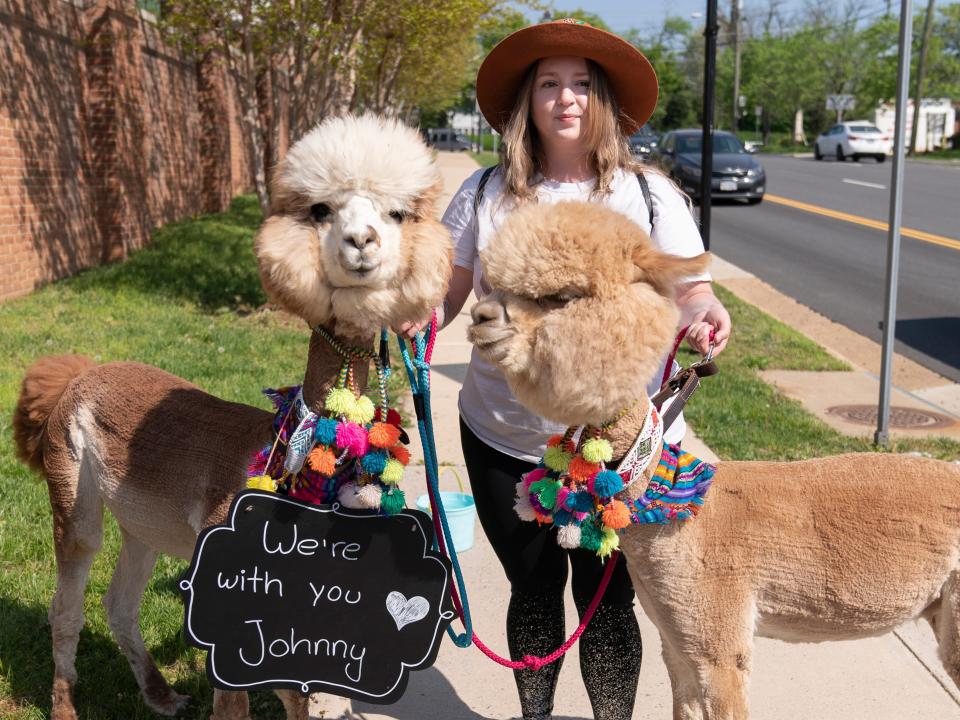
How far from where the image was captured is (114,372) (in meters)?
3.00

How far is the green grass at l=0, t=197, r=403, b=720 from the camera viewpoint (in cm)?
332

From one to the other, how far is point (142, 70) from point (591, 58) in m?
11.2

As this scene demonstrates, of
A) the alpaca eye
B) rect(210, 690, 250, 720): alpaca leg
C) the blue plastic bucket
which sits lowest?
the blue plastic bucket

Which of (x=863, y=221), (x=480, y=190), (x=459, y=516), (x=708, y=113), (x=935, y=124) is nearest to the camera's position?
(x=480, y=190)

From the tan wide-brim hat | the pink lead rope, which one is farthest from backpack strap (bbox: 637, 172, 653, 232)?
the pink lead rope

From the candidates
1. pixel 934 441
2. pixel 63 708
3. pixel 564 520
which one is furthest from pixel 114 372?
pixel 934 441

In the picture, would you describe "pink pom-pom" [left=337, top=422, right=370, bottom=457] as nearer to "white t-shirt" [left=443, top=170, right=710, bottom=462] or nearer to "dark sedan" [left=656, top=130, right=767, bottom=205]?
"white t-shirt" [left=443, top=170, right=710, bottom=462]

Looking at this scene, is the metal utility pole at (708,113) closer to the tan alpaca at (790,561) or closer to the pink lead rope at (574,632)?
the pink lead rope at (574,632)

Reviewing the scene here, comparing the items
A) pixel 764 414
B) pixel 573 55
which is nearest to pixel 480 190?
pixel 573 55

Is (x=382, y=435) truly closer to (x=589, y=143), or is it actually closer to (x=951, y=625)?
(x=589, y=143)

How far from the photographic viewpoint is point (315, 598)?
7.50ft

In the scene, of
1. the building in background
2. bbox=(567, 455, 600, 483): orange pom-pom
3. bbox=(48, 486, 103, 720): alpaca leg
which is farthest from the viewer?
the building in background

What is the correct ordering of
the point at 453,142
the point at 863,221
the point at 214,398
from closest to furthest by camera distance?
the point at 214,398 < the point at 863,221 < the point at 453,142

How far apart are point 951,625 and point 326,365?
5.32ft
